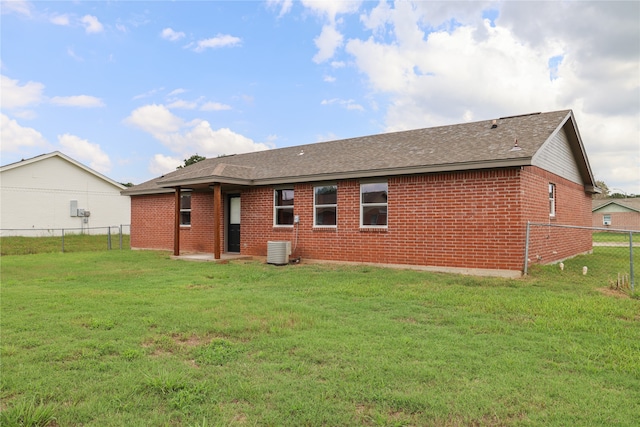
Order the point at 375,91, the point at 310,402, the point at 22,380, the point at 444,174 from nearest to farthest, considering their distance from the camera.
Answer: the point at 310,402, the point at 22,380, the point at 444,174, the point at 375,91

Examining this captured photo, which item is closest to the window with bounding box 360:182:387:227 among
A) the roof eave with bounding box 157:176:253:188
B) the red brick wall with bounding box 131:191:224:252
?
the roof eave with bounding box 157:176:253:188

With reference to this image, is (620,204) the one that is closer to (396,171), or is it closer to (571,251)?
(571,251)

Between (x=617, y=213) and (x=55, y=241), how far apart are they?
5459 cm

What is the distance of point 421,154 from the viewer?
11734mm

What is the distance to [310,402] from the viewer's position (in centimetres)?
312

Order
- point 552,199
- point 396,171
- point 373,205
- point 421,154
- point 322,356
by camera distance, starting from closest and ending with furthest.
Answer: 1. point 322,356
2. point 396,171
3. point 421,154
4. point 373,205
5. point 552,199

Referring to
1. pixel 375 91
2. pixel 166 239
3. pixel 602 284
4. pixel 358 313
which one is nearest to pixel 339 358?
pixel 358 313

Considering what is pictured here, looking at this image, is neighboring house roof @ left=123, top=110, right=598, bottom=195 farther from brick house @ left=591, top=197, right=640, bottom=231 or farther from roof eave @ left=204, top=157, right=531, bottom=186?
brick house @ left=591, top=197, right=640, bottom=231

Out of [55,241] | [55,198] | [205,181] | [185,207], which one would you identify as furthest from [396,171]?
[55,198]

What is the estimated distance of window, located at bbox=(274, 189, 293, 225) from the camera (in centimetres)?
1396

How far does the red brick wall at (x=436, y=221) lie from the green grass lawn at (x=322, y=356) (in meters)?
2.08

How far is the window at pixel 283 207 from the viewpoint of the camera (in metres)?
14.0

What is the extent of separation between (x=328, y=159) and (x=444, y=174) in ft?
15.6

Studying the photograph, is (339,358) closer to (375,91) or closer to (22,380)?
(22,380)
